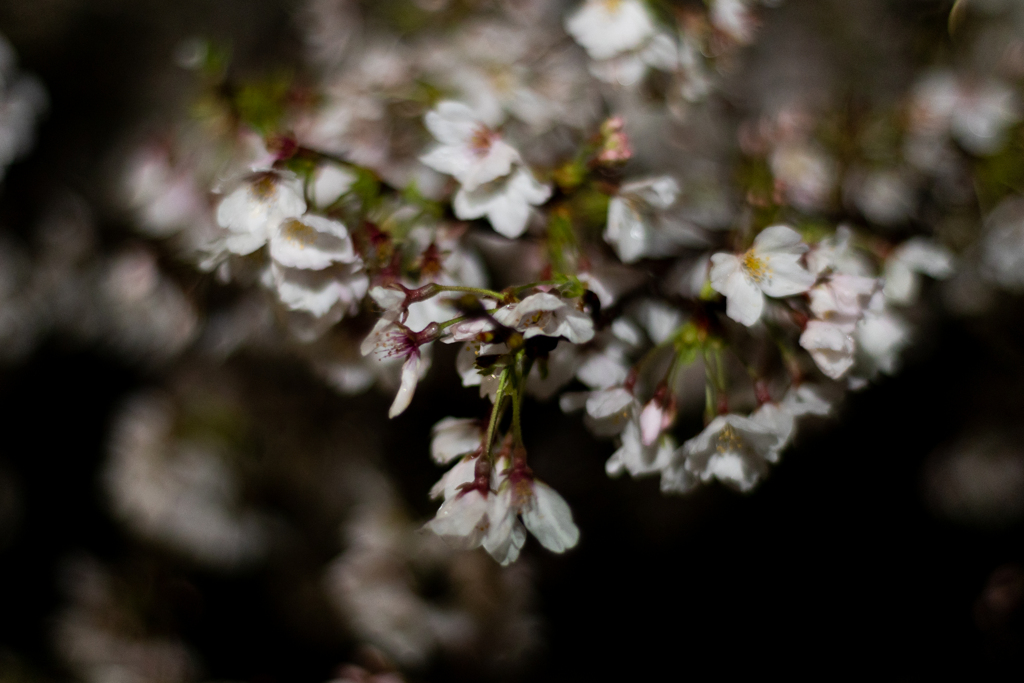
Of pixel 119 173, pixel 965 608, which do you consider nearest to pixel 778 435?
pixel 965 608

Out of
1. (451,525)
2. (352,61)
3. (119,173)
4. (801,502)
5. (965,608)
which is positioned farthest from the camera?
(119,173)

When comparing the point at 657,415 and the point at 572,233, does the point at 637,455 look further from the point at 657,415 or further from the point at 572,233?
the point at 572,233

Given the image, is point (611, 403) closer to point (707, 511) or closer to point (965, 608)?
point (707, 511)

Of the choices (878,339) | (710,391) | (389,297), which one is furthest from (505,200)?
(878,339)

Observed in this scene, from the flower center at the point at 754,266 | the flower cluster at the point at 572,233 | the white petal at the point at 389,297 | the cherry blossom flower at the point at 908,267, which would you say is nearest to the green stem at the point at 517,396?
the flower cluster at the point at 572,233

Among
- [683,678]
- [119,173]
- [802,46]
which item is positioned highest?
[802,46]
